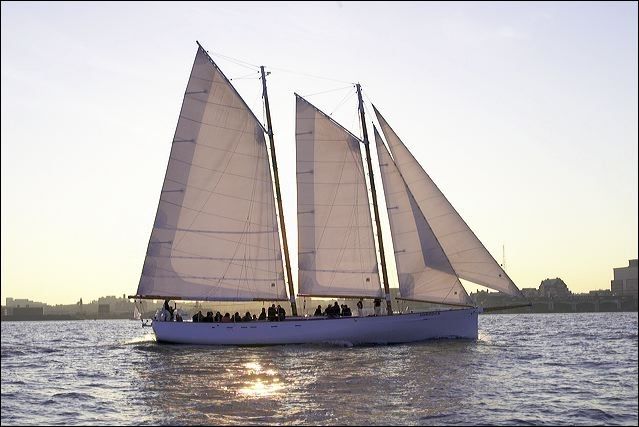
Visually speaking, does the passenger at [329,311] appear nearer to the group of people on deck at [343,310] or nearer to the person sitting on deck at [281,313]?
the group of people on deck at [343,310]

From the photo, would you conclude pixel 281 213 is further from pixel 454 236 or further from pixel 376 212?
pixel 454 236

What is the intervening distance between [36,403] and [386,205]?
31.8 meters

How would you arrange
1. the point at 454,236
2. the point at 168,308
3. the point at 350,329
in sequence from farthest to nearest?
the point at 168,308
the point at 454,236
the point at 350,329

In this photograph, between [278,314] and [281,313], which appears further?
[278,314]

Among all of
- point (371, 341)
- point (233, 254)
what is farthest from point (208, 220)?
point (371, 341)

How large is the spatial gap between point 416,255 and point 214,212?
49.1 feet

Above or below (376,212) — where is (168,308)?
below

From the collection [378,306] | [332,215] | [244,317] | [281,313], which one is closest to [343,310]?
[378,306]

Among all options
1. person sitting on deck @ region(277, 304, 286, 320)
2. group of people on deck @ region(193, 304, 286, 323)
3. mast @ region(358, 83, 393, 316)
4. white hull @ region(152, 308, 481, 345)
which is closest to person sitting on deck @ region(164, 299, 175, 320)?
group of people on deck @ region(193, 304, 286, 323)

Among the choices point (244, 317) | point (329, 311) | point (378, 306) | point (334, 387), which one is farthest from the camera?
point (244, 317)

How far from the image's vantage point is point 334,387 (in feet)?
110

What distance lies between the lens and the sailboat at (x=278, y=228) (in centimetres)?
5634

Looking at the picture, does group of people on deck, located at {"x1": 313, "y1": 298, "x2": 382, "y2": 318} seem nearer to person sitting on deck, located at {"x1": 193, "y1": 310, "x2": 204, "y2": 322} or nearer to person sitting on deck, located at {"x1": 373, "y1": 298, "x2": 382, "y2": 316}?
person sitting on deck, located at {"x1": 373, "y1": 298, "x2": 382, "y2": 316}

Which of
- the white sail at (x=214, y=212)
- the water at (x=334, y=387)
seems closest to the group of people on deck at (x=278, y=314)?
the white sail at (x=214, y=212)
